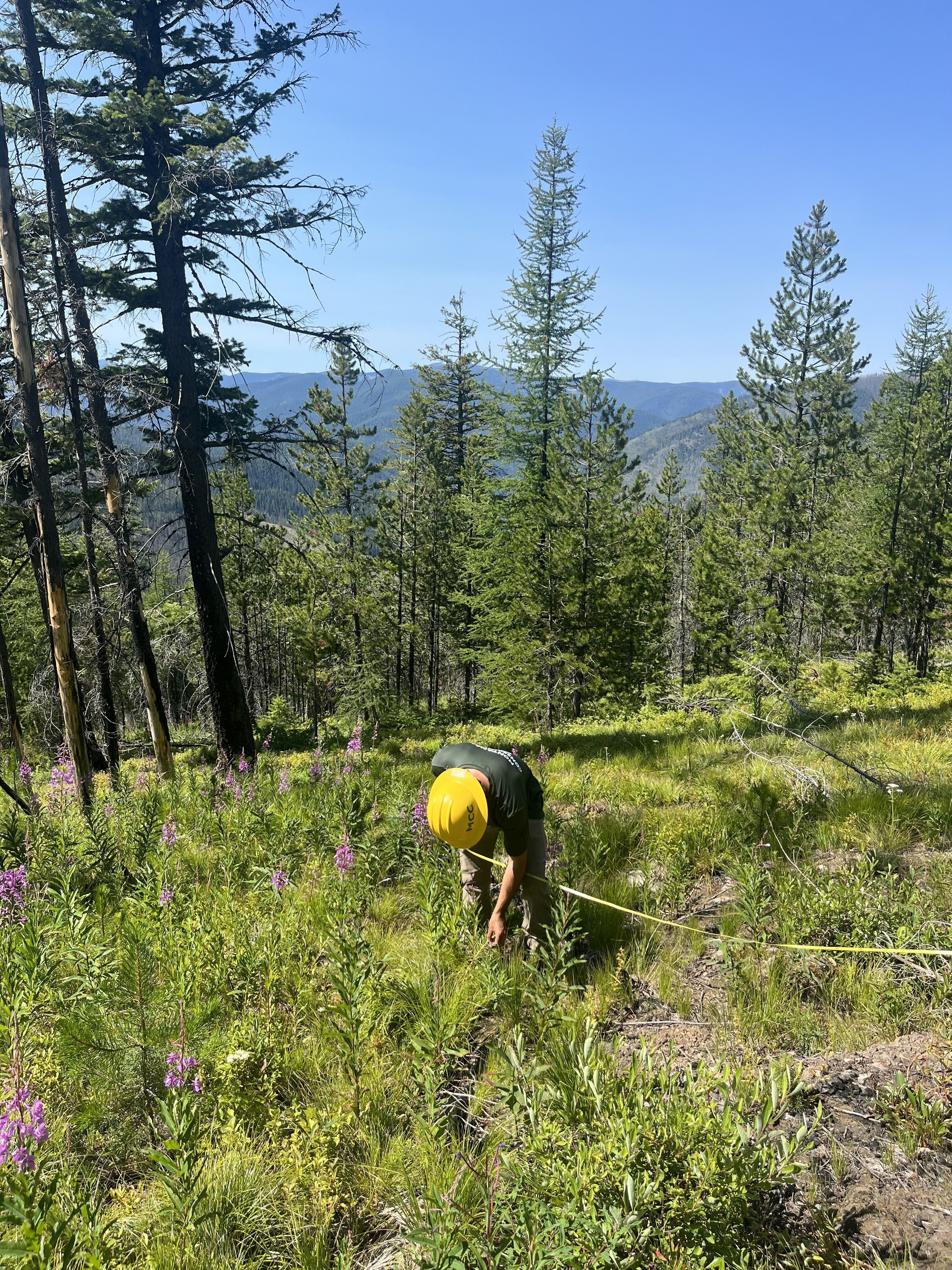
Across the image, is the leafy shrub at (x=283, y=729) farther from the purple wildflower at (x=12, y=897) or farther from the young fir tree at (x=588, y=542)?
the purple wildflower at (x=12, y=897)

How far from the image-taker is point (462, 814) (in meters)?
3.53

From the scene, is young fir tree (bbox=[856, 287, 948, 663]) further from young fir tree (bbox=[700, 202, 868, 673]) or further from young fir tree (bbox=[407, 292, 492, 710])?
young fir tree (bbox=[407, 292, 492, 710])

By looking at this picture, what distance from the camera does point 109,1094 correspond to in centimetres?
258

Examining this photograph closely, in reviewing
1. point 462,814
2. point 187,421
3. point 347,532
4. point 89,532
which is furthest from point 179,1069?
point 347,532

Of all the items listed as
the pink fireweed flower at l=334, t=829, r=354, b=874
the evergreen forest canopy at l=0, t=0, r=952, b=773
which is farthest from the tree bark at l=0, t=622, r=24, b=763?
the pink fireweed flower at l=334, t=829, r=354, b=874

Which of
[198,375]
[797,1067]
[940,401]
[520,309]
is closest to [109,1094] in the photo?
[797,1067]

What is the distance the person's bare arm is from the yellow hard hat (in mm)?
246

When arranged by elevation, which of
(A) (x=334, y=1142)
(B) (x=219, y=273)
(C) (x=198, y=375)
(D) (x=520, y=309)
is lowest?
(A) (x=334, y=1142)

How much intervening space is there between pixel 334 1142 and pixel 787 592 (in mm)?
26045

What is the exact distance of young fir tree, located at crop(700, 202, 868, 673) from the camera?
21.4 meters

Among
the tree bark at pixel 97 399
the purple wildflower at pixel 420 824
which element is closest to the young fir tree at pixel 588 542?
the tree bark at pixel 97 399

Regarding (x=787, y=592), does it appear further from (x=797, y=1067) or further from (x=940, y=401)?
(x=797, y=1067)

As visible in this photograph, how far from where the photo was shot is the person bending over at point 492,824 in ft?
11.6

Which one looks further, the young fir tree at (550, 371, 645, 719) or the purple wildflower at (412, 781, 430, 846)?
the young fir tree at (550, 371, 645, 719)
